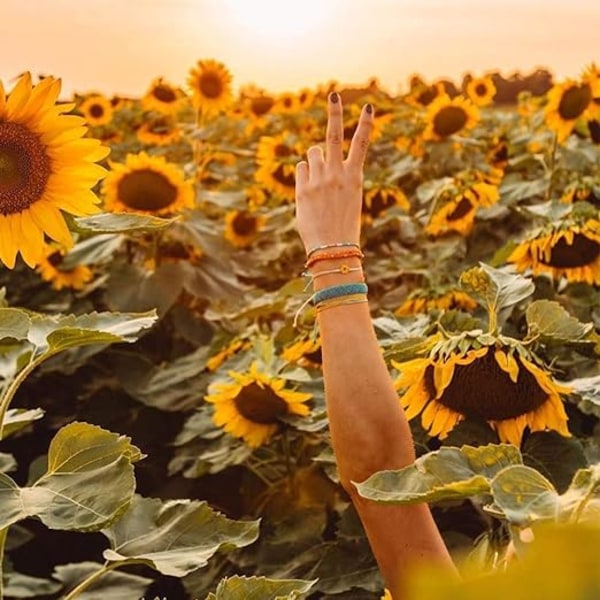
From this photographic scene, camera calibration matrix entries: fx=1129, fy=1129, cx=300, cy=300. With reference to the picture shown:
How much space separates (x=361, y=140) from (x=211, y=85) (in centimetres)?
351

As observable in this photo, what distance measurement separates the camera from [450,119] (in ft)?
12.8

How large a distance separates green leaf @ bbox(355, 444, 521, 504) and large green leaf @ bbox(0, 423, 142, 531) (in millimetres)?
240

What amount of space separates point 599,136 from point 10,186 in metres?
2.68

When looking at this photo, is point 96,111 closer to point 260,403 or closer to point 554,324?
point 260,403

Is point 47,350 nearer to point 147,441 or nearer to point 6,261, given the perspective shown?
point 6,261

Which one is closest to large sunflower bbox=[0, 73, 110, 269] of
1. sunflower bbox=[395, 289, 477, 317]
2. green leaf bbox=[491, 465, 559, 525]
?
green leaf bbox=[491, 465, 559, 525]

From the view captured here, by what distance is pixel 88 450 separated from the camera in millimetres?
1021

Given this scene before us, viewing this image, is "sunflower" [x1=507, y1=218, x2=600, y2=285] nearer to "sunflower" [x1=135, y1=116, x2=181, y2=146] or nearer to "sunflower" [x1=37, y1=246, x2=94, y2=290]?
"sunflower" [x1=37, y1=246, x2=94, y2=290]

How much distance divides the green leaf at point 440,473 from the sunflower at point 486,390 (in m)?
0.43

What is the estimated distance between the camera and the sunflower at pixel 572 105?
11.1 ft

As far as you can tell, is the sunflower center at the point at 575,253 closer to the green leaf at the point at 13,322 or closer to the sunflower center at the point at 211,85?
the green leaf at the point at 13,322

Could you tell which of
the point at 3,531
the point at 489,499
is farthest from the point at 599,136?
the point at 3,531

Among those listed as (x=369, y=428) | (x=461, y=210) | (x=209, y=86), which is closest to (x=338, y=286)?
(x=369, y=428)

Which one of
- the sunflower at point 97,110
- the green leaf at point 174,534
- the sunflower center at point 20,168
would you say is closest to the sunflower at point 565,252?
the green leaf at point 174,534
